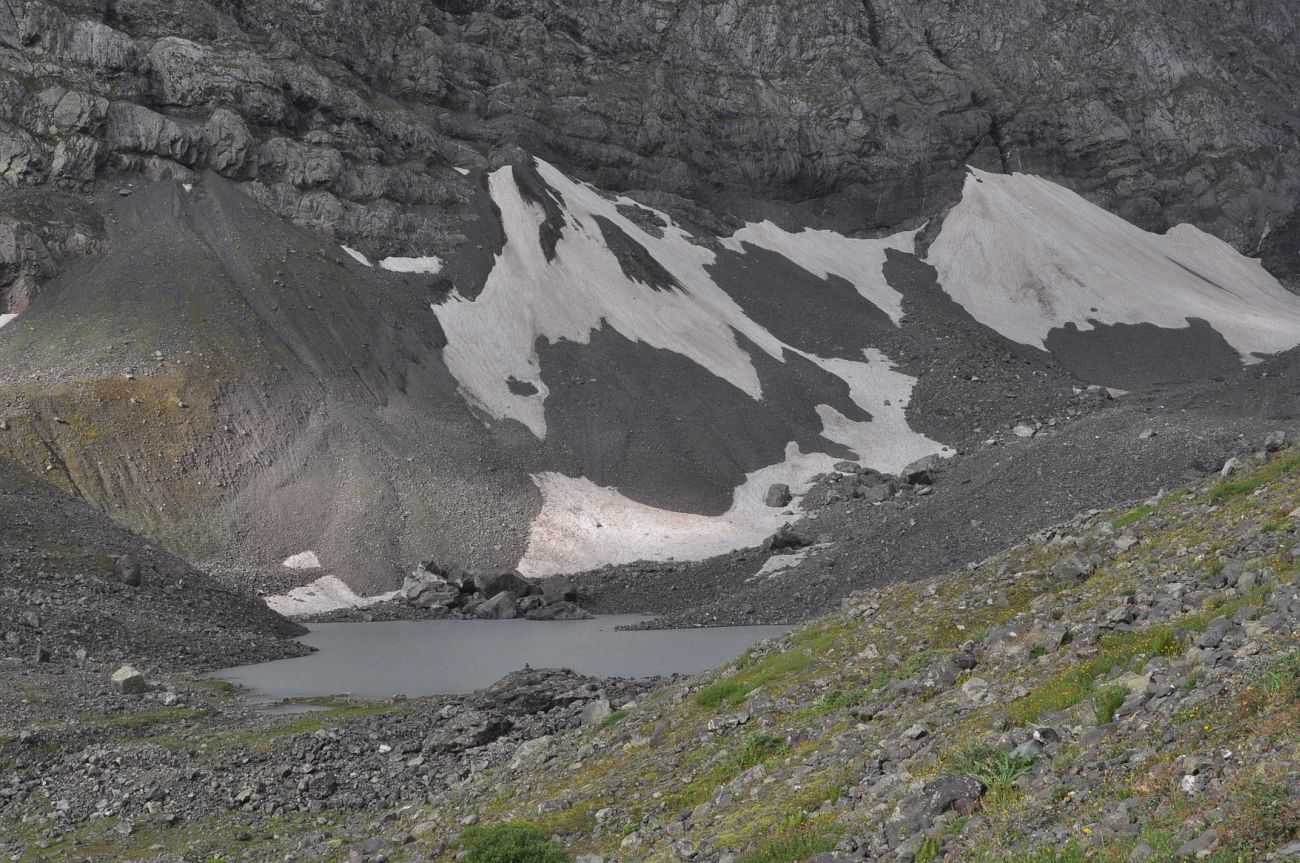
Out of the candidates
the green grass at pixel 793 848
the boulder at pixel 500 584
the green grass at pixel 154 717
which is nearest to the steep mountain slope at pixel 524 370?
the boulder at pixel 500 584

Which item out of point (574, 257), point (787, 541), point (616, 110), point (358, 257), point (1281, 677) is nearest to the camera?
point (1281, 677)

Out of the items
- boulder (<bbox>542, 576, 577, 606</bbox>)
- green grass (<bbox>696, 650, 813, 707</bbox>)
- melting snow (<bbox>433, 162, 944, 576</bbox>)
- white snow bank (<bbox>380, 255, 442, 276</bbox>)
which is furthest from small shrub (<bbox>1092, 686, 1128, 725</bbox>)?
white snow bank (<bbox>380, 255, 442, 276</bbox>)

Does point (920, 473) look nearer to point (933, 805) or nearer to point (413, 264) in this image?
point (413, 264)

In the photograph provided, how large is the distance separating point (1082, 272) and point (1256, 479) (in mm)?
144835

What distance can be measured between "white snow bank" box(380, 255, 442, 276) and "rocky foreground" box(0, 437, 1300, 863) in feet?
287

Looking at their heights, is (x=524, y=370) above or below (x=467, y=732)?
below

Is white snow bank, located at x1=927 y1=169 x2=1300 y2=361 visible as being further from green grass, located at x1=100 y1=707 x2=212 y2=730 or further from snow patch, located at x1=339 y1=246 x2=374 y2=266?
green grass, located at x1=100 y1=707 x2=212 y2=730

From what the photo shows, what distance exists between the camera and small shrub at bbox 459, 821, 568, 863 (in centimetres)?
1716

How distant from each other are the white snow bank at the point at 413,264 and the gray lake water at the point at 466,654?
5650cm

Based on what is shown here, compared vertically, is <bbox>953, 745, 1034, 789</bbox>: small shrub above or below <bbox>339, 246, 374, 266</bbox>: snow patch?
above

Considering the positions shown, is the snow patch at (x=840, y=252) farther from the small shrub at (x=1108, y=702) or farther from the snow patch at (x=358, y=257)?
the small shrub at (x=1108, y=702)

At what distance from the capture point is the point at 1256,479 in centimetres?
2588

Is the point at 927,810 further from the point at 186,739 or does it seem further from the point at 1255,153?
the point at 1255,153

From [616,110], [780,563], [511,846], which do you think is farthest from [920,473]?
[616,110]
